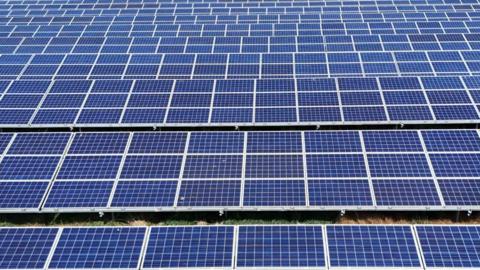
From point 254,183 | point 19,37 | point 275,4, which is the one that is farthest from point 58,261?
point 275,4

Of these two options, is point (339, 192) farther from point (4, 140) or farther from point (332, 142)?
point (4, 140)

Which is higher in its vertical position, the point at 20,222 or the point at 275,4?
the point at 20,222

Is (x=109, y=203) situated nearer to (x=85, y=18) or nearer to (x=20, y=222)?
(x=20, y=222)

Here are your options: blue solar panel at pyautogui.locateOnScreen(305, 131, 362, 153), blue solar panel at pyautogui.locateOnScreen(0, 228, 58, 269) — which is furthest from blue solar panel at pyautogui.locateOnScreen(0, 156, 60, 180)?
blue solar panel at pyautogui.locateOnScreen(305, 131, 362, 153)

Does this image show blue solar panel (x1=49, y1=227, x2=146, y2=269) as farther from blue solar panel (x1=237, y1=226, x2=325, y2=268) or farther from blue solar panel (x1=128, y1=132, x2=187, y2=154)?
blue solar panel (x1=128, y1=132, x2=187, y2=154)

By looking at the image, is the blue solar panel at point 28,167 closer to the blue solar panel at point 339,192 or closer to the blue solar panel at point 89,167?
the blue solar panel at point 89,167

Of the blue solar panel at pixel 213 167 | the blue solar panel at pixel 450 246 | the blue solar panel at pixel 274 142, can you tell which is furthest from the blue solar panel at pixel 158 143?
the blue solar panel at pixel 450 246
